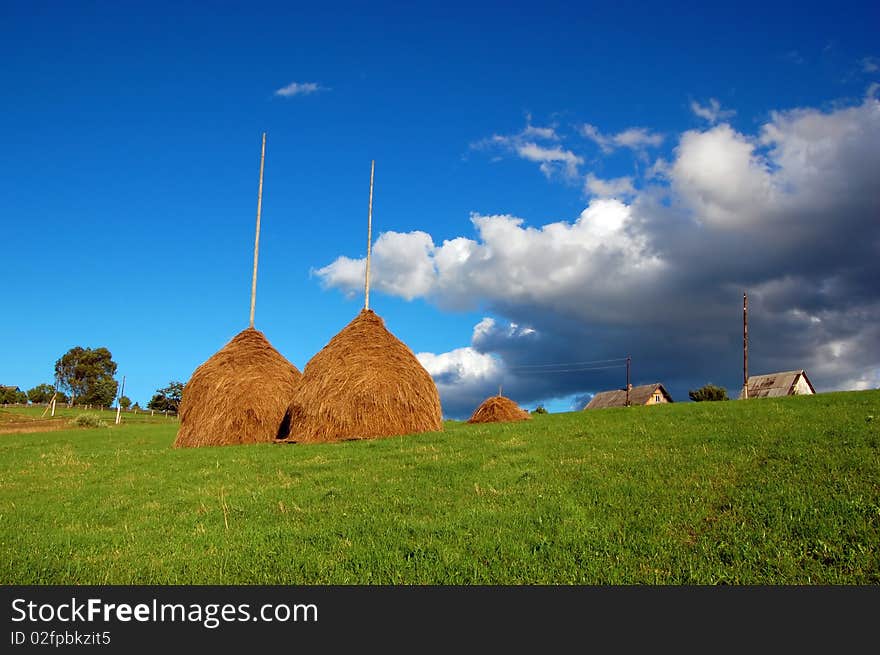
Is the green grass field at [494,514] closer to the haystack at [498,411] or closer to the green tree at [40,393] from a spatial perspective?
the haystack at [498,411]

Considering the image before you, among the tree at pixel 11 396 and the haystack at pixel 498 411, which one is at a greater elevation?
the tree at pixel 11 396

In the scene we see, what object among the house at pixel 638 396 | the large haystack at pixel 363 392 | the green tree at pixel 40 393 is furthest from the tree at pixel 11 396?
the large haystack at pixel 363 392

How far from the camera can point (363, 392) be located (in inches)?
922

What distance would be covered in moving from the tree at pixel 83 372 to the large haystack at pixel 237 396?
11051 cm

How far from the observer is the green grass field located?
7.79m

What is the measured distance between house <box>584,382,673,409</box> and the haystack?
54.2m

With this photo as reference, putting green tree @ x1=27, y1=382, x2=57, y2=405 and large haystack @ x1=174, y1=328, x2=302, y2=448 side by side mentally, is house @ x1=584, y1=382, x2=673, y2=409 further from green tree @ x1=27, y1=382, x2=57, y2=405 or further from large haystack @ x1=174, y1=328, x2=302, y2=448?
green tree @ x1=27, y1=382, x2=57, y2=405

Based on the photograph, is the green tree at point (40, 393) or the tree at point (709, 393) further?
the green tree at point (40, 393)

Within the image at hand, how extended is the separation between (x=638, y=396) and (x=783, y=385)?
16.9 meters

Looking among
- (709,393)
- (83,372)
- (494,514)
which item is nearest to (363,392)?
(494,514)

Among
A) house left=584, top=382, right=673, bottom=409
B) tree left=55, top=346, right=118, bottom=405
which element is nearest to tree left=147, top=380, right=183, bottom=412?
tree left=55, top=346, right=118, bottom=405

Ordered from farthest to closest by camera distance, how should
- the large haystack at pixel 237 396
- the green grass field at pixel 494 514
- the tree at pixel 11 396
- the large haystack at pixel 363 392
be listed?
the tree at pixel 11 396 < the large haystack at pixel 237 396 < the large haystack at pixel 363 392 < the green grass field at pixel 494 514

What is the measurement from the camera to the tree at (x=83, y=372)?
412 ft

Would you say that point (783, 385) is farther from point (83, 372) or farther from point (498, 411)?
point (83, 372)
